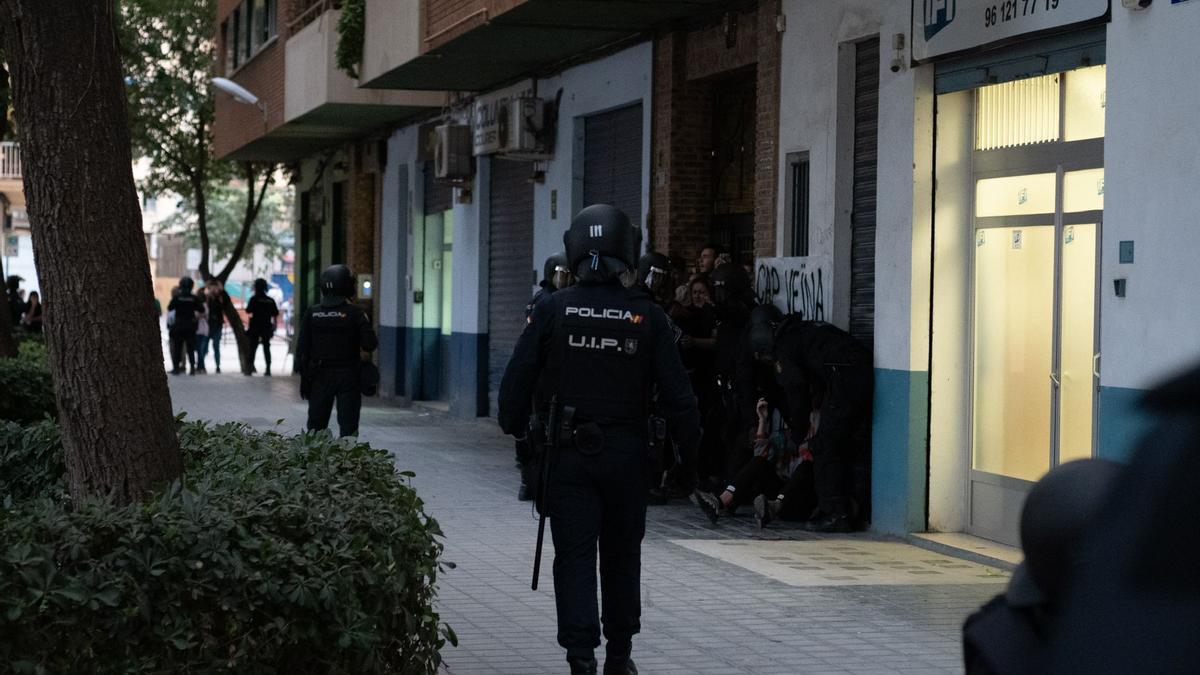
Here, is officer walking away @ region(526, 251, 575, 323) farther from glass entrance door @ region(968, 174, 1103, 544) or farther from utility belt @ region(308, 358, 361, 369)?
glass entrance door @ region(968, 174, 1103, 544)

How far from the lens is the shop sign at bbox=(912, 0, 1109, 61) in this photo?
403 inches

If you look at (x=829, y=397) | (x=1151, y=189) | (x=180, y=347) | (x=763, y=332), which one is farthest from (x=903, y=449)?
(x=180, y=347)

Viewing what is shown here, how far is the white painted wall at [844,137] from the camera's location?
1208cm

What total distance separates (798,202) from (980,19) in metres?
2.91

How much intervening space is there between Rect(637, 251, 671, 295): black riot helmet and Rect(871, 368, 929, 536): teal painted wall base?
227 centimetres

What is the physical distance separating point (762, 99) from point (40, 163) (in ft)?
28.3

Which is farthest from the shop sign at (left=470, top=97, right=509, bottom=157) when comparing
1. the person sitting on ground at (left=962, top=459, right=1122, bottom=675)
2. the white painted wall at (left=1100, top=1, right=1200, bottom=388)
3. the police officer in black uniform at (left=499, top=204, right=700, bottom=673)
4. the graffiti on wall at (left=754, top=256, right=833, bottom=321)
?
the person sitting on ground at (left=962, top=459, right=1122, bottom=675)

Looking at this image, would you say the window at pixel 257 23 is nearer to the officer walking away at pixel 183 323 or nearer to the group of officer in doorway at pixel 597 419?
the officer walking away at pixel 183 323

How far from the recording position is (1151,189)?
954 cm

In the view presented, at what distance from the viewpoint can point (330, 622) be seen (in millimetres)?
5570

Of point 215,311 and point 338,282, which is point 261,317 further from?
point 338,282

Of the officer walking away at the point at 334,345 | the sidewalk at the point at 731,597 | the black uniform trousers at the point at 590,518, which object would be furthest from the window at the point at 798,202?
the black uniform trousers at the point at 590,518

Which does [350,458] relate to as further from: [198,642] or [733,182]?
[733,182]

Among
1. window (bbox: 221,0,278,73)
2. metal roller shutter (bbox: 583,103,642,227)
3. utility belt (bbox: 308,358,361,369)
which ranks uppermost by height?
window (bbox: 221,0,278,73)
